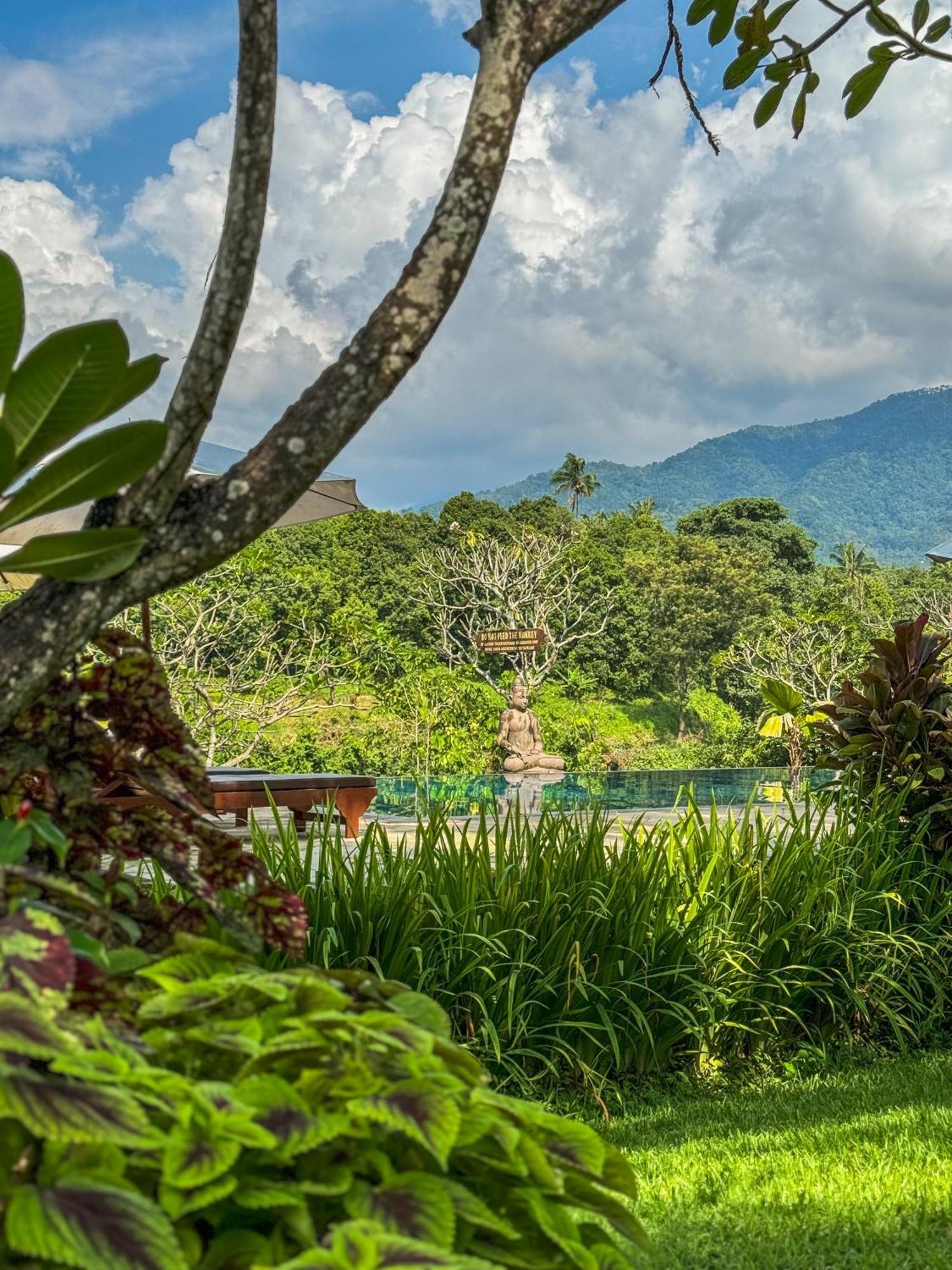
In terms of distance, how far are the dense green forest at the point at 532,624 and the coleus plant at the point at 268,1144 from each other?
9.77 metres

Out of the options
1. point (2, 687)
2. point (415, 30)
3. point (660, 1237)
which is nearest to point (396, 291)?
point (2, 687)

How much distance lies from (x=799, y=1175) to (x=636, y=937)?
3.69 feet

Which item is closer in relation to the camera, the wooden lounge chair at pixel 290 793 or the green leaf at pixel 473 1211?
the green leaf at pixel 473 1211

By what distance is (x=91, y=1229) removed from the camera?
2.39ft

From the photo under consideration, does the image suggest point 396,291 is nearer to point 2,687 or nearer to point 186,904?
point 2,687

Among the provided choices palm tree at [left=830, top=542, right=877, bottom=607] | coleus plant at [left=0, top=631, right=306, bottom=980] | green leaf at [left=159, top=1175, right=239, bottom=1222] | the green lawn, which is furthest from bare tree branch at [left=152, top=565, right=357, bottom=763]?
palm tree at [left=830, top=542, right=877, bottom=607]

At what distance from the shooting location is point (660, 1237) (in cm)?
221

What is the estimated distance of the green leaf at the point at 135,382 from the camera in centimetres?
121

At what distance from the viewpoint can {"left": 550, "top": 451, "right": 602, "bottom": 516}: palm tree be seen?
143ft

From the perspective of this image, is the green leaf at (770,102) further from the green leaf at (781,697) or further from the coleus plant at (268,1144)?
the green leaf at (781,697)

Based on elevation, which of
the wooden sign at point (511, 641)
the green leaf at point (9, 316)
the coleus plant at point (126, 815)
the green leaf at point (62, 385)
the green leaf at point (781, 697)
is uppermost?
the wooden sign at point (511, 641)

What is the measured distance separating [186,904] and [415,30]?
11081 millimetres

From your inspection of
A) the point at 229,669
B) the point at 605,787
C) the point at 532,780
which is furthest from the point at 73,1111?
the point at 532,780

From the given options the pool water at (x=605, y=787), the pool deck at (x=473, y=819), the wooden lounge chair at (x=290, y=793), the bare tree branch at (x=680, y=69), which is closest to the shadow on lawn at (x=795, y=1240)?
the bare tree branch at (x=680, y=69)
